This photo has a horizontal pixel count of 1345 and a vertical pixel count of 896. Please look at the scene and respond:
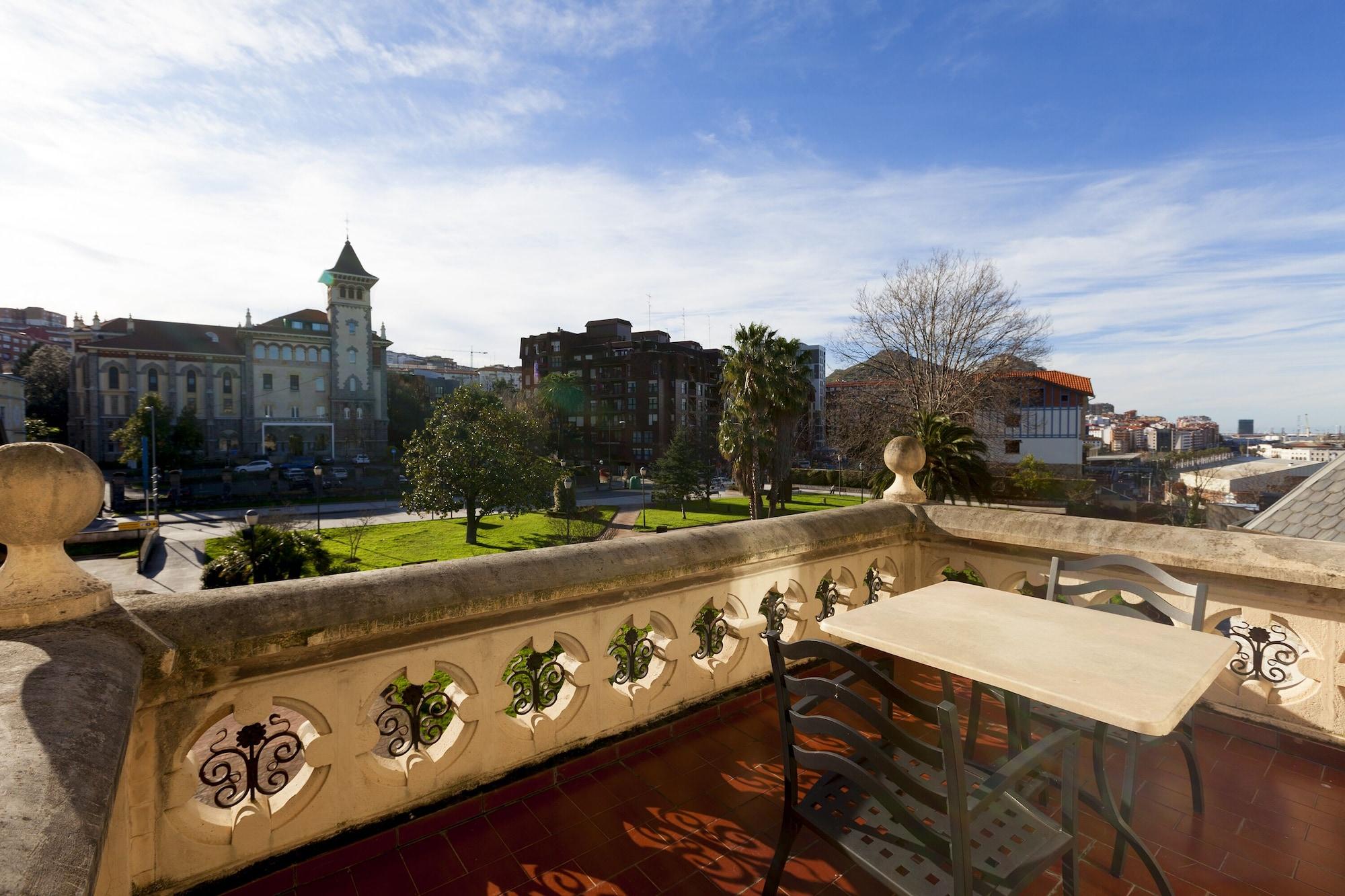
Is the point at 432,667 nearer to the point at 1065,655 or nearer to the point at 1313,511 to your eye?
the point at 1065,655

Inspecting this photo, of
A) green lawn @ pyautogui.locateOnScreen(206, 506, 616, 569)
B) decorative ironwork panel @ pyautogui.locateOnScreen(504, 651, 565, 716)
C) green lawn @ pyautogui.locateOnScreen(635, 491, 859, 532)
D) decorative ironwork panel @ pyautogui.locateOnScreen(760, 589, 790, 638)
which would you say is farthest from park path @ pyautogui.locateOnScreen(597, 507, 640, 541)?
decorative ironwork panel @ pyautogui.locateOnScreen(504, 651, 565, 716)

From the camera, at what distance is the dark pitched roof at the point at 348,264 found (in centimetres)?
6650

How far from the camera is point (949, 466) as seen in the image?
14953 mm

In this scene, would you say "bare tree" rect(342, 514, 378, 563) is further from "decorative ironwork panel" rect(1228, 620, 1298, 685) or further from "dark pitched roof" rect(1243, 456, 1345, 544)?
"dark pitched roof" rect(1243, 456, 1345, 544)

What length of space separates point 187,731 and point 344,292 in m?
75.2

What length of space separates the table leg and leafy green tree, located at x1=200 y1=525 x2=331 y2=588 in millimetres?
14338

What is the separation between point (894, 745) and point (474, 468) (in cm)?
2467

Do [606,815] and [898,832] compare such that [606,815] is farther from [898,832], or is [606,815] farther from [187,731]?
[187,731]

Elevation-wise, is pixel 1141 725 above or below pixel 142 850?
above

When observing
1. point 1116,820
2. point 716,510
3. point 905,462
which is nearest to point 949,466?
point 905,462

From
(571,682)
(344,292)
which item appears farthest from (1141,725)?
(344,292)

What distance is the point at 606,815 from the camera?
112 inches

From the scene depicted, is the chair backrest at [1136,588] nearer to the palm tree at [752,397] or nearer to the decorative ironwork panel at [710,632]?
the decorative ironwork panel at [710,632]

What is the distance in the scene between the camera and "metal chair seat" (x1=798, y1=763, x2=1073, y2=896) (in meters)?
1.89
